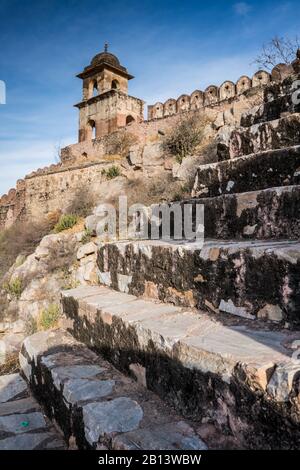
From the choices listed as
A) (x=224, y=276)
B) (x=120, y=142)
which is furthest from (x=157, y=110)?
(x=224, y=276)

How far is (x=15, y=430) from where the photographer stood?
80.4 inches

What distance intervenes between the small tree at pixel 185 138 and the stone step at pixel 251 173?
34.8 feet

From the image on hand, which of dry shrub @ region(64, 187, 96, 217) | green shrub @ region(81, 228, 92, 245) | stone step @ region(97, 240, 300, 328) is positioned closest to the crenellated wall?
dry shrub @ region(64, 187, 96, 217)

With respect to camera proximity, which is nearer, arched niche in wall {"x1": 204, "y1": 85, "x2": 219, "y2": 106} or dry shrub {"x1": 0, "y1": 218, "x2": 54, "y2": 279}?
dry shrub {"x1": 0, "y1": 218, "x2": 54, "y2": 279}

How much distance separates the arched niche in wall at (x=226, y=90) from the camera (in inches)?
→ 651

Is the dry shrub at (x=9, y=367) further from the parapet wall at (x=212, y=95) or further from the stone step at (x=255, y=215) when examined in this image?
the parapet wall at (x=212, y=95)

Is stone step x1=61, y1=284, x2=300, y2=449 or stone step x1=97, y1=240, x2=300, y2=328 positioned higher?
stone step x1=97, y1=240, x2=300, y2=328

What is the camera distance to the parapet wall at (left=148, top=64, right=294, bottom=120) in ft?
52.5

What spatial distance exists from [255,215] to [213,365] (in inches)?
45.0

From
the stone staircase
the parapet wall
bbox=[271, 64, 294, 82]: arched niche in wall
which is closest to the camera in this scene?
the stone staircase

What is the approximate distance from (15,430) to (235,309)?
4.95 feet

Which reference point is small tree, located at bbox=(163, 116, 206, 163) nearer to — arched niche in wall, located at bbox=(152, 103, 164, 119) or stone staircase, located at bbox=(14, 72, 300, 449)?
arched niche in wall, located at bbox=(152, 103, 164, 119)

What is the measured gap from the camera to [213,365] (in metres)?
1.30

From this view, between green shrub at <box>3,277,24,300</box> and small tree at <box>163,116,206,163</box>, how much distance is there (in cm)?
772
